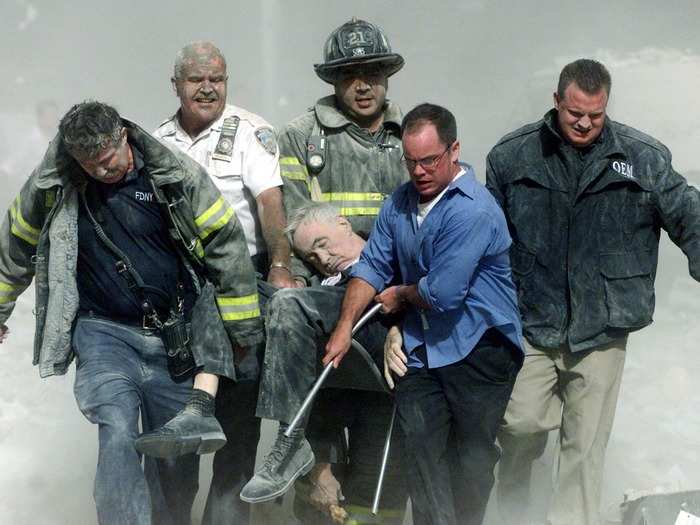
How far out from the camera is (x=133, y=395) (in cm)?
463

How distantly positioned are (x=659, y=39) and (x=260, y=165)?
6396 millimetres

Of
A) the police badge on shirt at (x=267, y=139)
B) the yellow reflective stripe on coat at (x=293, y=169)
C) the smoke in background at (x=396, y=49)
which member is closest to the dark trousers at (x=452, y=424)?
the yellow reflective stripe on coat at (x=293, y=169)

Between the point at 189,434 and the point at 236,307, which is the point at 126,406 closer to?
the point at 189,434

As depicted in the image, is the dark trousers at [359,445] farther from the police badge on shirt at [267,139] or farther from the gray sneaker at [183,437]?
the police badge on shirt at [267,139]

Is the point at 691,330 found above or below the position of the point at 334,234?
below

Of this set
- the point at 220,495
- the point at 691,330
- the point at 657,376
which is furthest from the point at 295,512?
the point at 691,330

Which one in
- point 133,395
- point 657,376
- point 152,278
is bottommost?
point 657,376

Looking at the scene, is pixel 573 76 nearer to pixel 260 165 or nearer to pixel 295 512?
pixel 260 165

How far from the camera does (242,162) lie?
5207 millimetres

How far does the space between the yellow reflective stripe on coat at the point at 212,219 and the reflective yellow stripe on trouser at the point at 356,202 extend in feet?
2.13

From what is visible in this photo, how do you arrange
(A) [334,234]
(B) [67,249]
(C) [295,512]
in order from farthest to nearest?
(C) [295,512], (A) [334,234], (B) [67,249]

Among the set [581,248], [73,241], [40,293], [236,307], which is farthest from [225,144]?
[581,248]

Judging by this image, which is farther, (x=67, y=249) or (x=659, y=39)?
(x=659, y=39)

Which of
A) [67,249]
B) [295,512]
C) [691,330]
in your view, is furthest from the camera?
[691,330]
